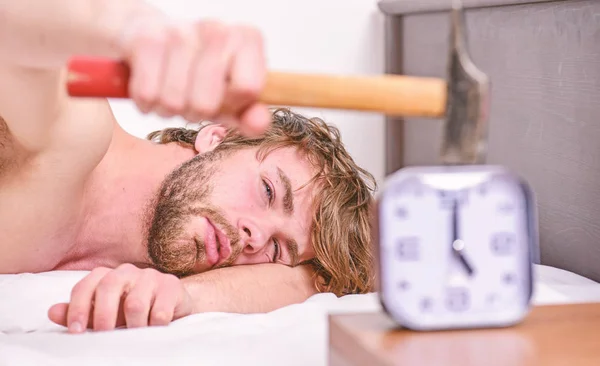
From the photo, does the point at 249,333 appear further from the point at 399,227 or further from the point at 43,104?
the point at 43,104

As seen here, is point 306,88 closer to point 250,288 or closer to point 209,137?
point 250,288

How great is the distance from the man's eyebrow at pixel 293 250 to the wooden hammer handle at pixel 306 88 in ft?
3.26

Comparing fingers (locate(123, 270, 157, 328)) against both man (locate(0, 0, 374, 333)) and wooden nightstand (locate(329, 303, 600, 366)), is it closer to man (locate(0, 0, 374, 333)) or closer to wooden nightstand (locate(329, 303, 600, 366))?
man (locate(0, 0, 374, 333))

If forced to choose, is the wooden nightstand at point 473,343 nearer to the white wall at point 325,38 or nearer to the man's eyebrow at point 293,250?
the man's eyebrow at point 293,250

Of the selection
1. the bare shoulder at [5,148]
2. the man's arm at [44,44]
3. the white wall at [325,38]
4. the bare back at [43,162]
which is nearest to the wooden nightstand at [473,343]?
the man's arm at [44,44]

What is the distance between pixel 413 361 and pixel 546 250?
4.34ft

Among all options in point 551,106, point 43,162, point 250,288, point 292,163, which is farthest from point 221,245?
point 551,106

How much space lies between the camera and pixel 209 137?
80.4 inches

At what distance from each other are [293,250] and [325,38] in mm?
1116

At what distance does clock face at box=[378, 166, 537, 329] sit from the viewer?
898mm

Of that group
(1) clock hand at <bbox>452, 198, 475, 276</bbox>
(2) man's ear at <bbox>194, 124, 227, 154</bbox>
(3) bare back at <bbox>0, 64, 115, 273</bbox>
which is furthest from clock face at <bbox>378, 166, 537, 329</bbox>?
(2) man's ear at <bbox>194, 124, 227, 154</bbox>

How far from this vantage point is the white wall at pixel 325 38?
272 cm

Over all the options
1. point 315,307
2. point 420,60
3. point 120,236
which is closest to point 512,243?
point 315,307

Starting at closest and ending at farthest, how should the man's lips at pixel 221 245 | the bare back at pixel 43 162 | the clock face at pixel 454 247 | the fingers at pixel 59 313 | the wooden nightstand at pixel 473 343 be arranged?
the wooden nightstand at pixel 473 343, the clock face at pixel 454 247, the fingers at pixel 59 313, the bare back at pixel 43 162, the man's lips at pixel 221 245
